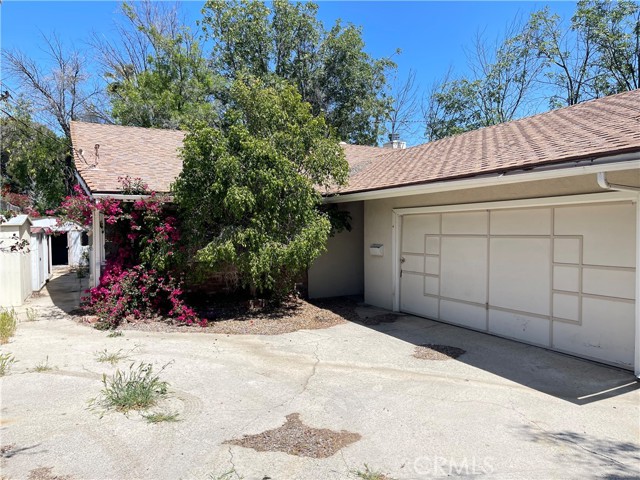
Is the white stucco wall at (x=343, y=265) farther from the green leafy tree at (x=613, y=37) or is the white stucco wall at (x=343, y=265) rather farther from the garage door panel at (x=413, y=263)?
the green leafy tree at (x=613, y=37)

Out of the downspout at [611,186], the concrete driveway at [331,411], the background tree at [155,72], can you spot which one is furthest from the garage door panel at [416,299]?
the background tree at [155,72]

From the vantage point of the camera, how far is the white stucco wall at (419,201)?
5.84 meters

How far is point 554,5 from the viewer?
803 inches

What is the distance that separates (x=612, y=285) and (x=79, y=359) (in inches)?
288

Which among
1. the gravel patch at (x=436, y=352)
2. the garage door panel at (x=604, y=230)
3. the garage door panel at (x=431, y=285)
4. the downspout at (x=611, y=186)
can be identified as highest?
the downspout at (x=611, y=186)

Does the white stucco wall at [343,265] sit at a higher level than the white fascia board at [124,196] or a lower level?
lower

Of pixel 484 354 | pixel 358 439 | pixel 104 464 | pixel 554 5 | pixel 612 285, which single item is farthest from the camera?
pixel 554 5

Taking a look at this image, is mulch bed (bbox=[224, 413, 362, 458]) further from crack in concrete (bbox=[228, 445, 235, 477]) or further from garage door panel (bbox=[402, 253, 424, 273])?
garage door panel (bbox=[402, 253, 424, 273])

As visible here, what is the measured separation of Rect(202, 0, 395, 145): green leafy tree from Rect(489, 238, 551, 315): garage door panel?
17.4m

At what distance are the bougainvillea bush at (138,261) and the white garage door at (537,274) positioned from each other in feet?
15.8

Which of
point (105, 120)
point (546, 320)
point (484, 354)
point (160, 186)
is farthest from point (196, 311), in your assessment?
point (105, 120)

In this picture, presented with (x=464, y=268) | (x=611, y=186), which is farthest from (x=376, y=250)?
(x=611, y=186)

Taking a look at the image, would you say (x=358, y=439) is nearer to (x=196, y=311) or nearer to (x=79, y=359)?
(x=79, y=359)

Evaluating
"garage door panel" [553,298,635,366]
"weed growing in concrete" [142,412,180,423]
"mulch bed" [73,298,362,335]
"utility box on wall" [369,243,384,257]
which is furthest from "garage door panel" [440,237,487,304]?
"weed growing in concrete" [142,412,180,423]
